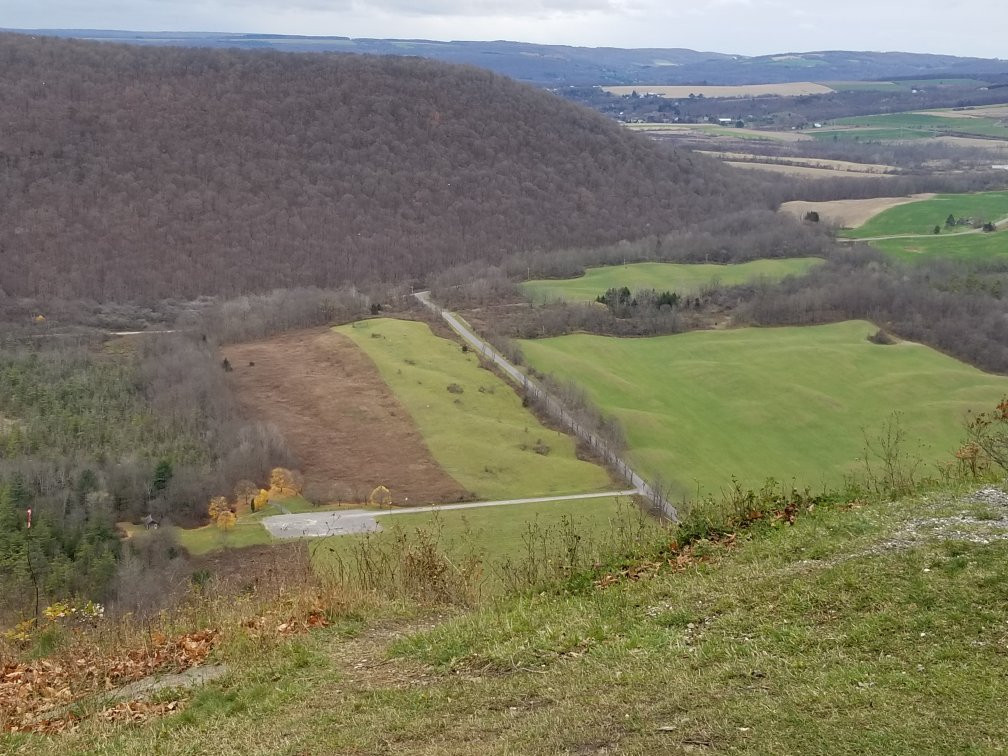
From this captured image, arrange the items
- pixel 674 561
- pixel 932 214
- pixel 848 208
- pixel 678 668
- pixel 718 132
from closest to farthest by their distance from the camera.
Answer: pixel 678 668, pixel 674 561, pixel 932 214, pixel 848 208, pixel 718 132

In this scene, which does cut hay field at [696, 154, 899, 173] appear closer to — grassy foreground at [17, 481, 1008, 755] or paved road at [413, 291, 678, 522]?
paved road at [413, 291, 678, 522]

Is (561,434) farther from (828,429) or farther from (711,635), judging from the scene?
(711,635)

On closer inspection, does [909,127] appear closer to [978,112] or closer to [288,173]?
[978,112]

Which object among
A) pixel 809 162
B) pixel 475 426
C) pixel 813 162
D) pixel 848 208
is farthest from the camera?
pixel 809 162

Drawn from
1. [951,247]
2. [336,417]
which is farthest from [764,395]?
[951,247]

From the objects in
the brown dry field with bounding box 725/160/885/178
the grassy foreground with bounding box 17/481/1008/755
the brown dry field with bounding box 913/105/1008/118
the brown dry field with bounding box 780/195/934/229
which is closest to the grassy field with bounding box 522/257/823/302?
the brown dry field with bounding box 780/195/934/229

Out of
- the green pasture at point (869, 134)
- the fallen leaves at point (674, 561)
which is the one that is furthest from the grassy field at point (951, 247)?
the green pasture at point (869, 134)

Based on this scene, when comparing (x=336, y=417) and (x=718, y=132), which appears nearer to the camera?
(x=336, y=417)

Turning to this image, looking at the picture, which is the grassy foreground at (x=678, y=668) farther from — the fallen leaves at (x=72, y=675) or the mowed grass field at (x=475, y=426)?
the mowed grass field at (x=475, y=426)
